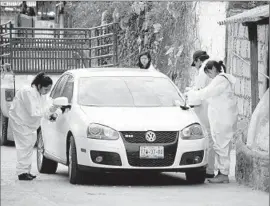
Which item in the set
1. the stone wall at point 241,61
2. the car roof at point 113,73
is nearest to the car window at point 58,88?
the car roof at point 113,73

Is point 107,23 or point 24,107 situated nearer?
point 24,107

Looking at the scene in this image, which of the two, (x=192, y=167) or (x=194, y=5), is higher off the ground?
(x=194, y=5)

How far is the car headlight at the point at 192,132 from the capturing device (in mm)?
13125

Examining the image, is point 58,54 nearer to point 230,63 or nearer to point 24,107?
point 230,63

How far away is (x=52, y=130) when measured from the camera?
47.9ft

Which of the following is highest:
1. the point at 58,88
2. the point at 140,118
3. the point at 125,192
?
the point at 58,88

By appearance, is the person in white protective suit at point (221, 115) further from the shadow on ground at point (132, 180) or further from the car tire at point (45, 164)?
the car tire at point (45, 164)

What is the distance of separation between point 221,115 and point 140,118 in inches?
51.9

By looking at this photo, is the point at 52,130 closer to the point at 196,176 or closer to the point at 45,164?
the point at 45,164

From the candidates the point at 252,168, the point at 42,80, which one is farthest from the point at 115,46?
the point at 252,168

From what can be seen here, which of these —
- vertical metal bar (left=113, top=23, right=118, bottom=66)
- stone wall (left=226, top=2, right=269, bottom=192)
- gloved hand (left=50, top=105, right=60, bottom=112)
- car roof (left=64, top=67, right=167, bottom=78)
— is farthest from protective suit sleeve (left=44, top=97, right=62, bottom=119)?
vertical metal bar (left=113, top=23, right=118, bottom=66)

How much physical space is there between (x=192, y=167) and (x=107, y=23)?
1921 centimetres

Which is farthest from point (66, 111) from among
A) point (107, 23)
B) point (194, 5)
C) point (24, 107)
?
point (107, 23)

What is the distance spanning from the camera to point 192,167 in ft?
43.2
